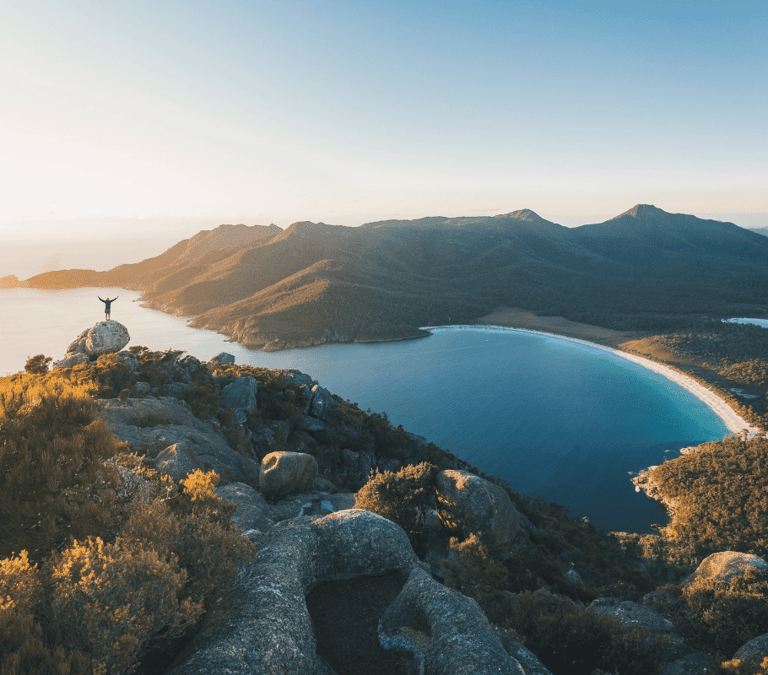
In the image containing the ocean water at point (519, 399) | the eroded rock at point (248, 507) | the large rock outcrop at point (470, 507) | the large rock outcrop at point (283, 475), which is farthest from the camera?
the ocean water at point (519, 399)

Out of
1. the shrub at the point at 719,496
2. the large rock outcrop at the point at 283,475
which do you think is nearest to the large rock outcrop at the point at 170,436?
the large rock outcrop at the point at 283,475

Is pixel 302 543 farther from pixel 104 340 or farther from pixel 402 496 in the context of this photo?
A: pixel 104 340

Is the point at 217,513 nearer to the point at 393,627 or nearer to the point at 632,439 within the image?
the point at 393,627

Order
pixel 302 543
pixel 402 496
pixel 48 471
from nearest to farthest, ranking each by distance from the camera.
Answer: pixel 48 471 < pixel 302 543 < pixel 402 496

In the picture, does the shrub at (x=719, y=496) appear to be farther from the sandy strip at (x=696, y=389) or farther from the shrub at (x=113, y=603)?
the shrub at (x=113, y=603)

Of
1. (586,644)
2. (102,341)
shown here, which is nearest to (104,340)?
(102,341)

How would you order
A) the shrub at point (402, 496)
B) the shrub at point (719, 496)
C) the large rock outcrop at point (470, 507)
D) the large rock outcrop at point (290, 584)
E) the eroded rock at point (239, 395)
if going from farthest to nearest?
the shrub at point (719, 496) < the eroded rock at point (239, 395) < the large rock outcrop at point (470, 507) < the shrub at point (402, 496) < the large rock outcrop at point (290, 584)
